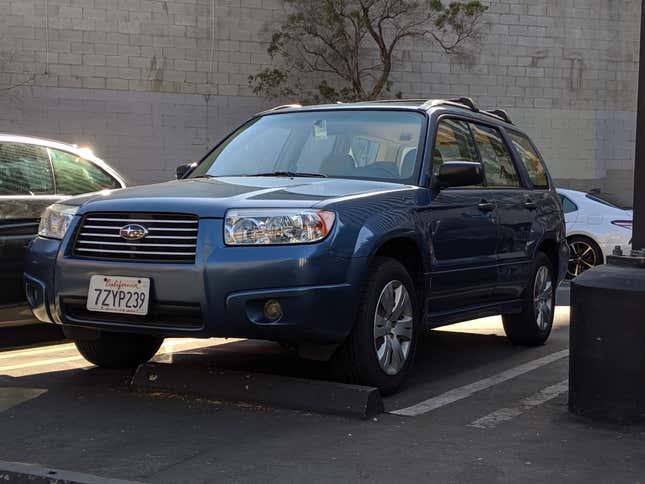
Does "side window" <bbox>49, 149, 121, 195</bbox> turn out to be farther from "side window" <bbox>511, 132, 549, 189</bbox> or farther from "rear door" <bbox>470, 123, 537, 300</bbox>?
"side window" <bbox>511, 132, 549, 189</bbox>

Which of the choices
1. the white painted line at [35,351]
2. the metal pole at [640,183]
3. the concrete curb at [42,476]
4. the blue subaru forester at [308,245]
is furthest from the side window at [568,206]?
the concrete curb at [42,476]

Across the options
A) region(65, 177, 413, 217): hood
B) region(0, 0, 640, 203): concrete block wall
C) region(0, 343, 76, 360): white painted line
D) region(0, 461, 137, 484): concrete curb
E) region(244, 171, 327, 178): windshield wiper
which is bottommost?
region(0, 343, 76, 360): white painted line

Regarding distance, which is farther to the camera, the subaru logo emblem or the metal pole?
the subaru logo emblem

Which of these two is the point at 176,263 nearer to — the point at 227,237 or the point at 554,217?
the point at 227,237

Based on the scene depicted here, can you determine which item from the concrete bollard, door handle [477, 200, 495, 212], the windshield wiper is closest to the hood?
the windshield wiper

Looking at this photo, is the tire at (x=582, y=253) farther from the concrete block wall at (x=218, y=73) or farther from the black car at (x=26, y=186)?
the concrete block wall at (x=218, y=73)

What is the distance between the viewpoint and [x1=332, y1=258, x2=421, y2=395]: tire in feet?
17.5

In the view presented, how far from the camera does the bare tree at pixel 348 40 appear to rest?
999 inches

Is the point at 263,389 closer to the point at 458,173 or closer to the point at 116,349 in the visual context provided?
the point at 116,349

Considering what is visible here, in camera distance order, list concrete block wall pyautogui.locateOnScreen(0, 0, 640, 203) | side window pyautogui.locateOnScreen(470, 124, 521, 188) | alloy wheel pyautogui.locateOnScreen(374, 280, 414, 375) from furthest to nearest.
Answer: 1. concrete block wall pyautogui.locateOnScreen(0, 0, 640, 203)
2. side window pyautogui.locateOnScreen(470, 124, 521, 188)
3. alloy wheel pyautogui.locateOnScreen(374, 280, 414, 375)

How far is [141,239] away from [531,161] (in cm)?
389

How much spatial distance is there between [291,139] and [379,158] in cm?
65

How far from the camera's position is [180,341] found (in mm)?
7844

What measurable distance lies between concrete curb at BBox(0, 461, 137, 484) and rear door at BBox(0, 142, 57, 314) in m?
2.99
